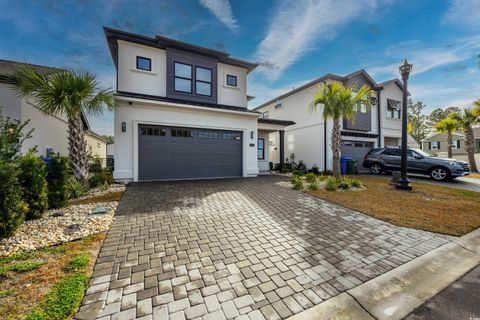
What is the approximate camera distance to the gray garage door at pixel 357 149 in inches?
565

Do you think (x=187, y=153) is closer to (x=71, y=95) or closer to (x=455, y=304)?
(x=71, y=95)

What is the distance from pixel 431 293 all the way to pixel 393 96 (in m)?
19.1

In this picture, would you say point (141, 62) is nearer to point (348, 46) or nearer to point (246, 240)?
point (246, 240)

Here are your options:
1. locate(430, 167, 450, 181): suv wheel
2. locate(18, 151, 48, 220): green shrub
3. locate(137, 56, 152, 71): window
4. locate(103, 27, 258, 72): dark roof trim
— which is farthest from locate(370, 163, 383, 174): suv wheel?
locate(18, 151, 48, 220): green shrub

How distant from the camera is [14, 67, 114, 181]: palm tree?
6141mm

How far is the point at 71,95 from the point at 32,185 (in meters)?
3.69

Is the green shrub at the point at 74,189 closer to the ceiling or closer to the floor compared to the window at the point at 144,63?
closer to the floor

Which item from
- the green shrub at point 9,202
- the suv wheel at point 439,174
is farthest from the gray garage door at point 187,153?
the suv wheel at point 439,174

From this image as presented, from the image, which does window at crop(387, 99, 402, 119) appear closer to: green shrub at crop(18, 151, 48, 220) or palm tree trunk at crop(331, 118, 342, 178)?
palm tree trunk at crop(331, 118, 342, 178)

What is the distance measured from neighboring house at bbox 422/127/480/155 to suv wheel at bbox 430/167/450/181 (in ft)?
82.6

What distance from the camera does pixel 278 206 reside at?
5.32m

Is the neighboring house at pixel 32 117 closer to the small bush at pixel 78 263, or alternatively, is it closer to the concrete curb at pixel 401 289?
the small bush at pixel 78 263

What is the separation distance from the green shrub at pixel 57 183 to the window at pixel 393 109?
20.8 m

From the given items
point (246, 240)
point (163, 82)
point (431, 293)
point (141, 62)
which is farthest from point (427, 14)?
point (141, 62)
